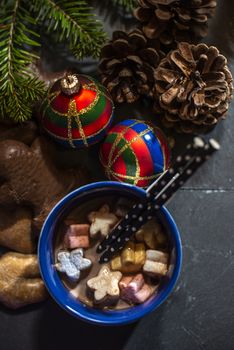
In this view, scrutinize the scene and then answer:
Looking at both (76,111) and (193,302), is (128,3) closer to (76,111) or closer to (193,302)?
(76,111)

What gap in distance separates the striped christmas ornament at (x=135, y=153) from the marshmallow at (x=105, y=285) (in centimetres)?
15

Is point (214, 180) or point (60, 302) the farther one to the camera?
point (214, 180)

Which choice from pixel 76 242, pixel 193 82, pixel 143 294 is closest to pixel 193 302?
pixel 143 294

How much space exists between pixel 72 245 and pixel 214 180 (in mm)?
272

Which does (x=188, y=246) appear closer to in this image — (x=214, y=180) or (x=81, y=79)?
(x=214, y=180)

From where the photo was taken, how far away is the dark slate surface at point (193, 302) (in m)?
1.04

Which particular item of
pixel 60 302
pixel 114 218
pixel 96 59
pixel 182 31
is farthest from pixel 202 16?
pixel 60 302

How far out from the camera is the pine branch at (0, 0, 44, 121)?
89 cm

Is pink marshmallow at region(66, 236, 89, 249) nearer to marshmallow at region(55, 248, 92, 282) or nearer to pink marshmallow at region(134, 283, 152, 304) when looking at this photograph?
marshmallow at region(55, 248, 92, 282)

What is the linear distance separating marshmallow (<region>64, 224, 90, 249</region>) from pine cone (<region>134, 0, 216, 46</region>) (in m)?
0.32

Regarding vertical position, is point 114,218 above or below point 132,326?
above

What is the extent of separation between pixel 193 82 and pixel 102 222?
10.3 inches

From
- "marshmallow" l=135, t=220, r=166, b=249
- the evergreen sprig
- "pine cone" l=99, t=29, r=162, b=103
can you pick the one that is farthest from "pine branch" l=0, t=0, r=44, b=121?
"marshmallow" l=135, t=220, r=166, b=249

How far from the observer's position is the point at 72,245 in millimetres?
961
